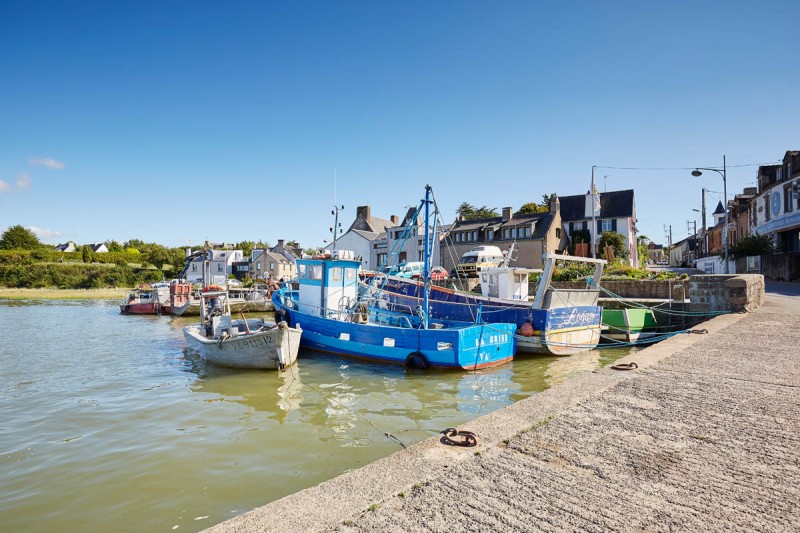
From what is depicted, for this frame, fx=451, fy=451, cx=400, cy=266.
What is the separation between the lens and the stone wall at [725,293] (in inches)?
593

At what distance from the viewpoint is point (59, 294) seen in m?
60.9

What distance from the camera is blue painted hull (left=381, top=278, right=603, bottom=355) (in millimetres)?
16438

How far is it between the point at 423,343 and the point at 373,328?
6.66 feet

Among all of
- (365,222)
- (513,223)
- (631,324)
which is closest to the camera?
(631,324)

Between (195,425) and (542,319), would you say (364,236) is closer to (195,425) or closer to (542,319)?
(542,319)

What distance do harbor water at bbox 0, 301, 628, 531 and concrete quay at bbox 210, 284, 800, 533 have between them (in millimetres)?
2602

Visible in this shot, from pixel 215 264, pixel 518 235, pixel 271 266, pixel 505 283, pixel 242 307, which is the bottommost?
pixel 242 307

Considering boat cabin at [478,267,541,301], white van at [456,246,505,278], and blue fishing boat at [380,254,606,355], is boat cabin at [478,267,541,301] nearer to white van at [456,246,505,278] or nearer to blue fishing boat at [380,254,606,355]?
blue fishing boat at [380,254,606,355]

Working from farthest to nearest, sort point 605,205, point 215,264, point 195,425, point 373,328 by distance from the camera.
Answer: point 215,264 < point 605,205 < point 373,328 < point 195,425

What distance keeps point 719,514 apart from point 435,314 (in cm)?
1614

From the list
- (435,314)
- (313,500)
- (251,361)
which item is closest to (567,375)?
(435,314)

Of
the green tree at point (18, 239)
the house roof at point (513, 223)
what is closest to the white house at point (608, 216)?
the house roof at point (513, 223)

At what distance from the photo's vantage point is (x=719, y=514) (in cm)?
344

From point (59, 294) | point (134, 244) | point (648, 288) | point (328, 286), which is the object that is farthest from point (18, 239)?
point (648, 288)
